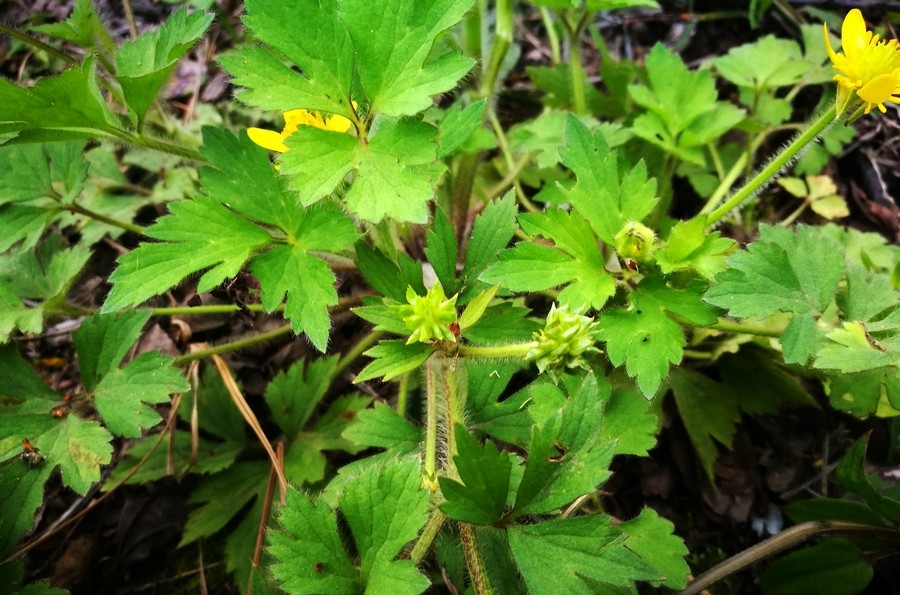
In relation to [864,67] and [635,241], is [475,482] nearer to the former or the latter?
[635,241]

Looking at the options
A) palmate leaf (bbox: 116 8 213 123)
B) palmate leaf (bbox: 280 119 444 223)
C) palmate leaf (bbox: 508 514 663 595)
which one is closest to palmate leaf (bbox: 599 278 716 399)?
palmate leaf (bbox: 508 514 663 595)

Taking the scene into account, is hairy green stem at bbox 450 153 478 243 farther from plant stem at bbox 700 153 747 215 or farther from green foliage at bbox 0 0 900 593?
plant stem at bbox 700 153 747 215

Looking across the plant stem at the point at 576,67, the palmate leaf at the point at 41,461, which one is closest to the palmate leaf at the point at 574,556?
the palmate leaf at the point at 41,461

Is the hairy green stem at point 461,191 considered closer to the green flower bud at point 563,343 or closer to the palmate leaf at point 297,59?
the palmate leaf at point 297,59

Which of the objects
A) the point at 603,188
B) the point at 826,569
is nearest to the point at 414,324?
the point at 603,188

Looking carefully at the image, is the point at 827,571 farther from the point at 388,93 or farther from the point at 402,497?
the point at 388,93

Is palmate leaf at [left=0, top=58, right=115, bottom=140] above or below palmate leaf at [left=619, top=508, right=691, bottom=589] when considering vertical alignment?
above
